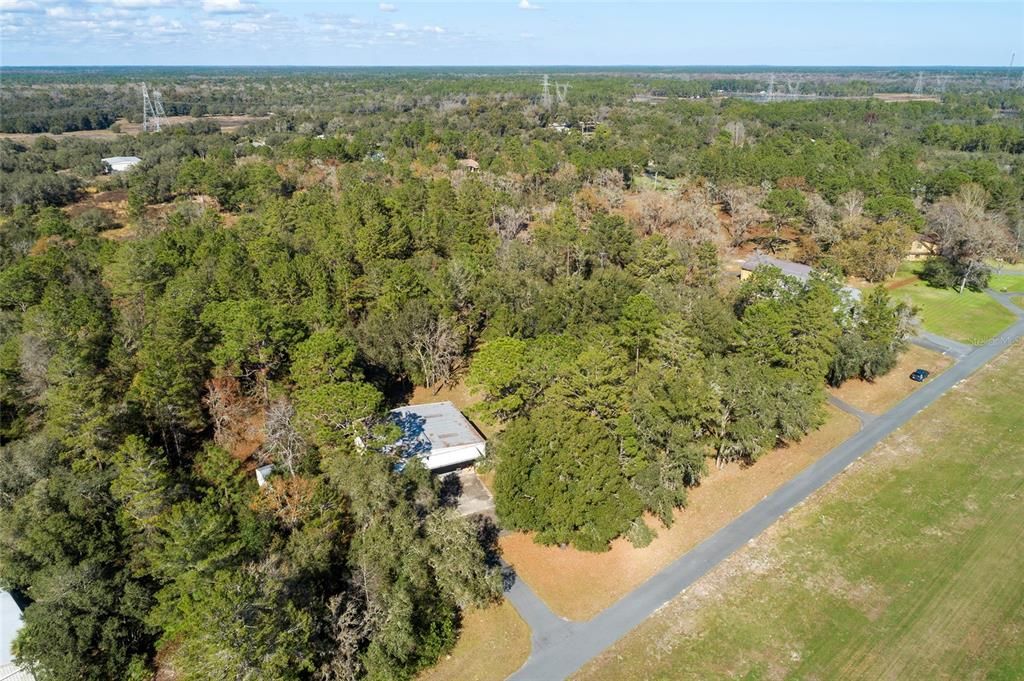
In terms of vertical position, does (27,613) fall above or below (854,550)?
above

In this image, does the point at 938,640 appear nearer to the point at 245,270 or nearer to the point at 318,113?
the point at 245,270

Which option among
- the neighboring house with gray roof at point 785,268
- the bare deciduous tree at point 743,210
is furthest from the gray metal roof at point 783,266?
the bare deciduous tree at point 743,210

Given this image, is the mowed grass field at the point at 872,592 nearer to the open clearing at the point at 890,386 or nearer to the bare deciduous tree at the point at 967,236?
the open clearing at the point at 890,386

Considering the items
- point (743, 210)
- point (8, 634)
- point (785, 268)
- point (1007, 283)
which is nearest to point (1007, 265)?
point (1007, 283)

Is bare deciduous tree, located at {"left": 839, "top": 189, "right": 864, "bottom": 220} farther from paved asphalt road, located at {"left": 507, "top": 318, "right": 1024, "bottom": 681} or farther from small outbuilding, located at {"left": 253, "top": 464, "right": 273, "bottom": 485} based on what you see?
small outbuilding, located at {"left": 253, "top": 464, "right": 273, "bottom": 485}

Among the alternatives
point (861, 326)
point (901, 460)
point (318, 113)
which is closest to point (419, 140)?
point (318, 113)

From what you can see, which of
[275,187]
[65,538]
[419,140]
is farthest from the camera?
[419,140]
